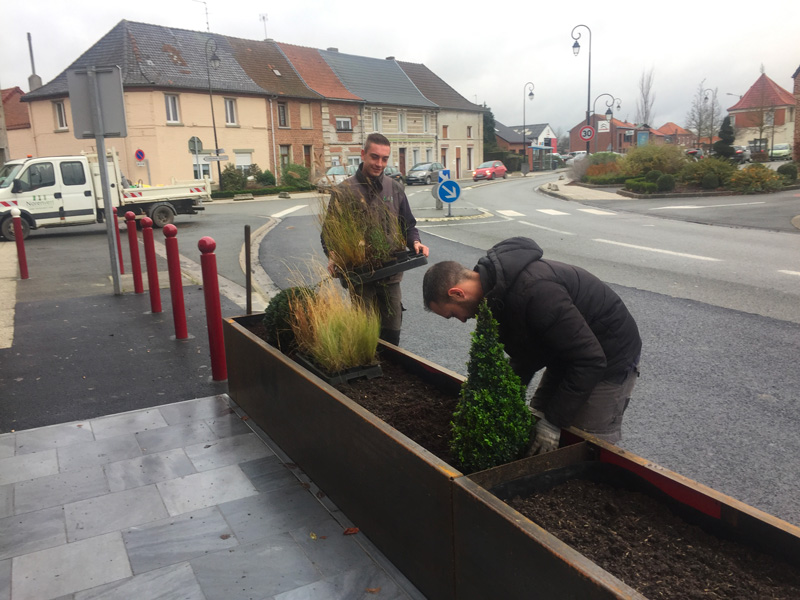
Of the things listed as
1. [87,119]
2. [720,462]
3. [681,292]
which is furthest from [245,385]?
[681,292]

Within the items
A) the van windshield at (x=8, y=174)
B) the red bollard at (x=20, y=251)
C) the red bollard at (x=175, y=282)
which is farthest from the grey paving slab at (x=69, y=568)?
the van windshield at (x=8, y=174)

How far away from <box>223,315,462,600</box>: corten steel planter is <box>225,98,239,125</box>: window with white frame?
42.6 m

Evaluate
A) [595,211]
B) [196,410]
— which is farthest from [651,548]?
[595,211]

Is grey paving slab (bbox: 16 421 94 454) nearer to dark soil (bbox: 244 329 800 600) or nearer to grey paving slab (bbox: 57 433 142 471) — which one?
grey paving slab (bbox: 57 433 142 471)

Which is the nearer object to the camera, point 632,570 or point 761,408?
point 632,570

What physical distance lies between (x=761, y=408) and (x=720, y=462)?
1108 mm

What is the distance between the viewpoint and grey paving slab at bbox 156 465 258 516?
140 inches

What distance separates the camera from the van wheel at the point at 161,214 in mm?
20125

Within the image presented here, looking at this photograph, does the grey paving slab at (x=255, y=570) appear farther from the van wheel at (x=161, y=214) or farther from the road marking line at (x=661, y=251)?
the van wheel at (x=161, y=214)

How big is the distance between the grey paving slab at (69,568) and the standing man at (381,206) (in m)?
2.12

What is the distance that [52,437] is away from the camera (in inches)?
176

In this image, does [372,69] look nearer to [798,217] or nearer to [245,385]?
[798,217]

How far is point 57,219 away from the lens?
741 inches

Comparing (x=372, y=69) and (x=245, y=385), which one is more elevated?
(x=372, y=69)
